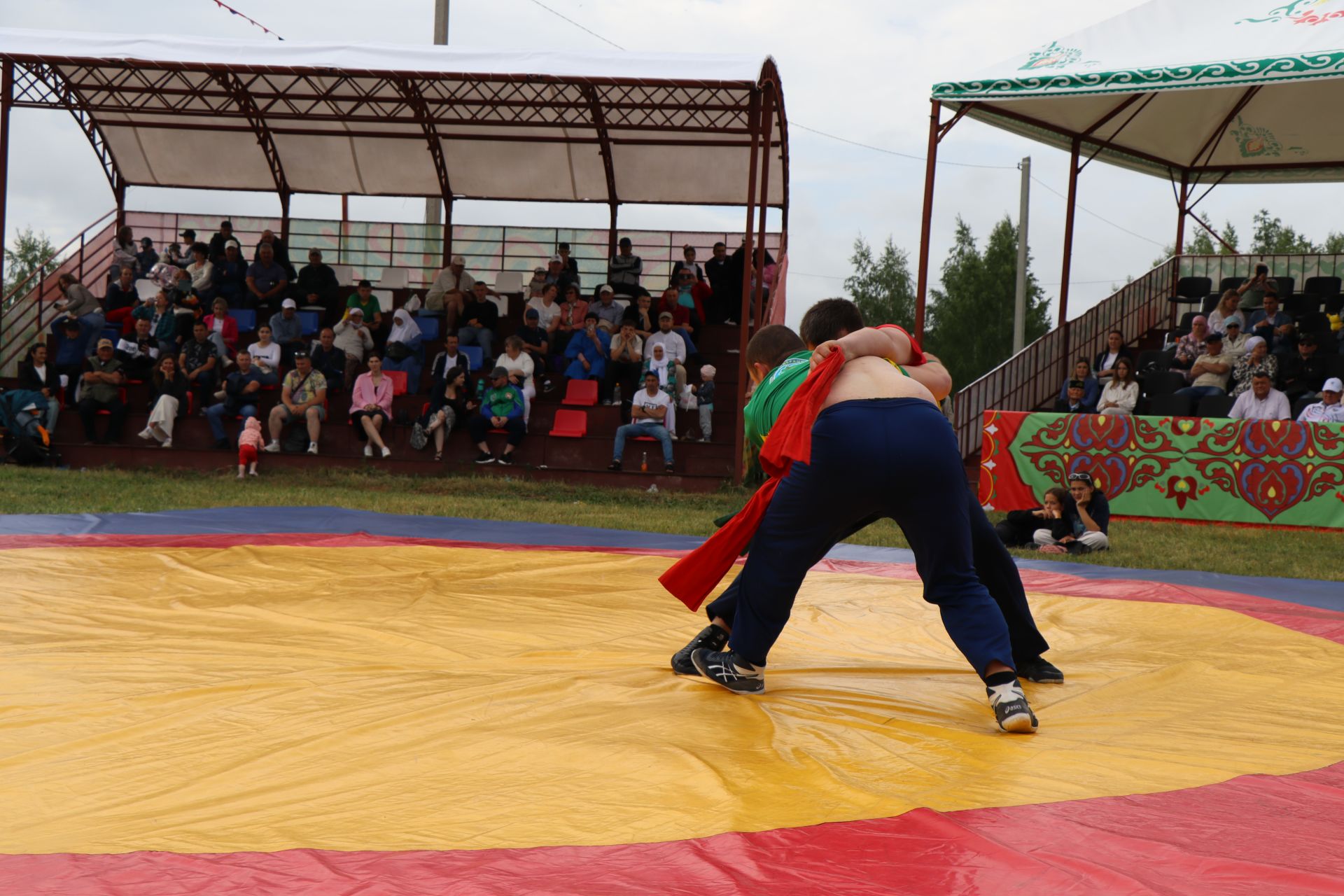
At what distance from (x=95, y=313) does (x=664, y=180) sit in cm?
718

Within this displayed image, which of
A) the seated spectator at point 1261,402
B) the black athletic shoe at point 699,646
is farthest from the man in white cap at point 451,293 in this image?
the black athletic shoe at point 699,646

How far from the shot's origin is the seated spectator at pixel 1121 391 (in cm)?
1112

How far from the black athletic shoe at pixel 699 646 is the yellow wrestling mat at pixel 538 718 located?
92mm

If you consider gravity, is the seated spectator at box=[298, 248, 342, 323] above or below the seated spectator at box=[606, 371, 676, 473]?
above

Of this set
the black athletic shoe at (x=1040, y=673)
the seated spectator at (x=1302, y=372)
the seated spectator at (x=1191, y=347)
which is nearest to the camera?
the black athletic shoe at (x=1040, y=673)

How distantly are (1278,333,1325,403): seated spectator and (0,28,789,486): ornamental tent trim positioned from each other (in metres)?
5.21

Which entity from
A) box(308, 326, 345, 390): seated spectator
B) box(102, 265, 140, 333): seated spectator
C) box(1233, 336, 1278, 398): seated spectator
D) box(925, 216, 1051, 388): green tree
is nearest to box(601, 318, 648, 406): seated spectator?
box(308, 326, 345, 390): seated spectator

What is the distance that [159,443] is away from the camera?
11969mm

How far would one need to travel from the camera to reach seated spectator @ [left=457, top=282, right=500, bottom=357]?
13.0 m

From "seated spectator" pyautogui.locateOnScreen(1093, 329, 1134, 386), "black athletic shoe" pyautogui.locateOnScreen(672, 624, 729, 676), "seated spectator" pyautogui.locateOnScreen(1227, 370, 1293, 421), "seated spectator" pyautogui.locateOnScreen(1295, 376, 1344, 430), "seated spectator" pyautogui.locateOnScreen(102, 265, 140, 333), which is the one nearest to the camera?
"black athletic shoe" pyautogui.locateOnScreen(672, 624, 729, 676)

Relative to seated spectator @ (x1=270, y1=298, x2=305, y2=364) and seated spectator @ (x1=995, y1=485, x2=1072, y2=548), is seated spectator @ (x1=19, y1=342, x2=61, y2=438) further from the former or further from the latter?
seated spectator @ (x1=995, y1=485, x2=1072, y2=548)

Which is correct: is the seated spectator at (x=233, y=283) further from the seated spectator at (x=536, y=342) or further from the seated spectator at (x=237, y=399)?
the seated spectator at (x=536, y=342)

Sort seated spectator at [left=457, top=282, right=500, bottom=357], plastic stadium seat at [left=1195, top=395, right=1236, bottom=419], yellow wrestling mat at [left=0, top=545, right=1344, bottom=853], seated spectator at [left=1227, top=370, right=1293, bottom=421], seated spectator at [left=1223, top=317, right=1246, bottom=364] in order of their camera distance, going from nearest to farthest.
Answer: yellow wrestling mat at [left=0, top=545, right=1344, bottom=853], seated spectator at [left=1227, top=370, right=1293, bottom=421], plastic stadium seat at [left=1195, top=395, right=1236, bottom=419], seated spectator at [left=1223, top=317, right=1246, bottom=364], seated spectator at [left=457, top=282, right=500, bottom=357]

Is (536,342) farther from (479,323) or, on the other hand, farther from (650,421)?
(650,421)
